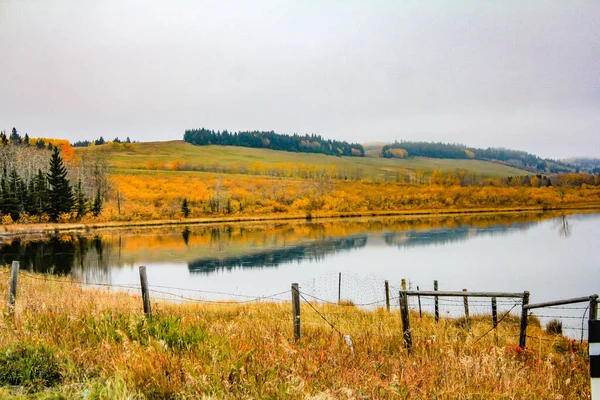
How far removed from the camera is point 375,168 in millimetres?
173375

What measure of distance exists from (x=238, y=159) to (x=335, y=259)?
129869 mm

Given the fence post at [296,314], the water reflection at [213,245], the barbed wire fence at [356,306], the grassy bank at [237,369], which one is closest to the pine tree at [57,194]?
the water reflection at [213,245]

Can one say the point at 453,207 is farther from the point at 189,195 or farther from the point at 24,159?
the point at 24,159

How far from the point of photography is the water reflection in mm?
31453

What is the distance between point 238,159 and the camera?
15912 centimetres

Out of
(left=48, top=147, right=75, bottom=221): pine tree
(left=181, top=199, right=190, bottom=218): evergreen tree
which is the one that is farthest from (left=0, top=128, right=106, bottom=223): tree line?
(left=181, top=199, right=190, bottom=218): evergreen tree

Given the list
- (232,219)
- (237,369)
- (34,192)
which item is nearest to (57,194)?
(34,192)

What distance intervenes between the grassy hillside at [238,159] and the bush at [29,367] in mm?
119593

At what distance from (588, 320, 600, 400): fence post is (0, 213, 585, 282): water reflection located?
89.9 feet

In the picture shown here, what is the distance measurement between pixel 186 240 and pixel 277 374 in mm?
43662

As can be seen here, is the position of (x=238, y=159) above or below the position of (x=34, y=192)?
above

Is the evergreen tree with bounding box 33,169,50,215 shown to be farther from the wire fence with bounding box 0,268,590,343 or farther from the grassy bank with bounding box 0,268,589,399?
the grassy bank with bounding box 0,268,589,399

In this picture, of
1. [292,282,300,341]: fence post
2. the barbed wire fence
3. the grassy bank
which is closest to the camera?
the grassy bank

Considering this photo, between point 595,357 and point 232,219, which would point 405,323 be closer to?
point 595,357
